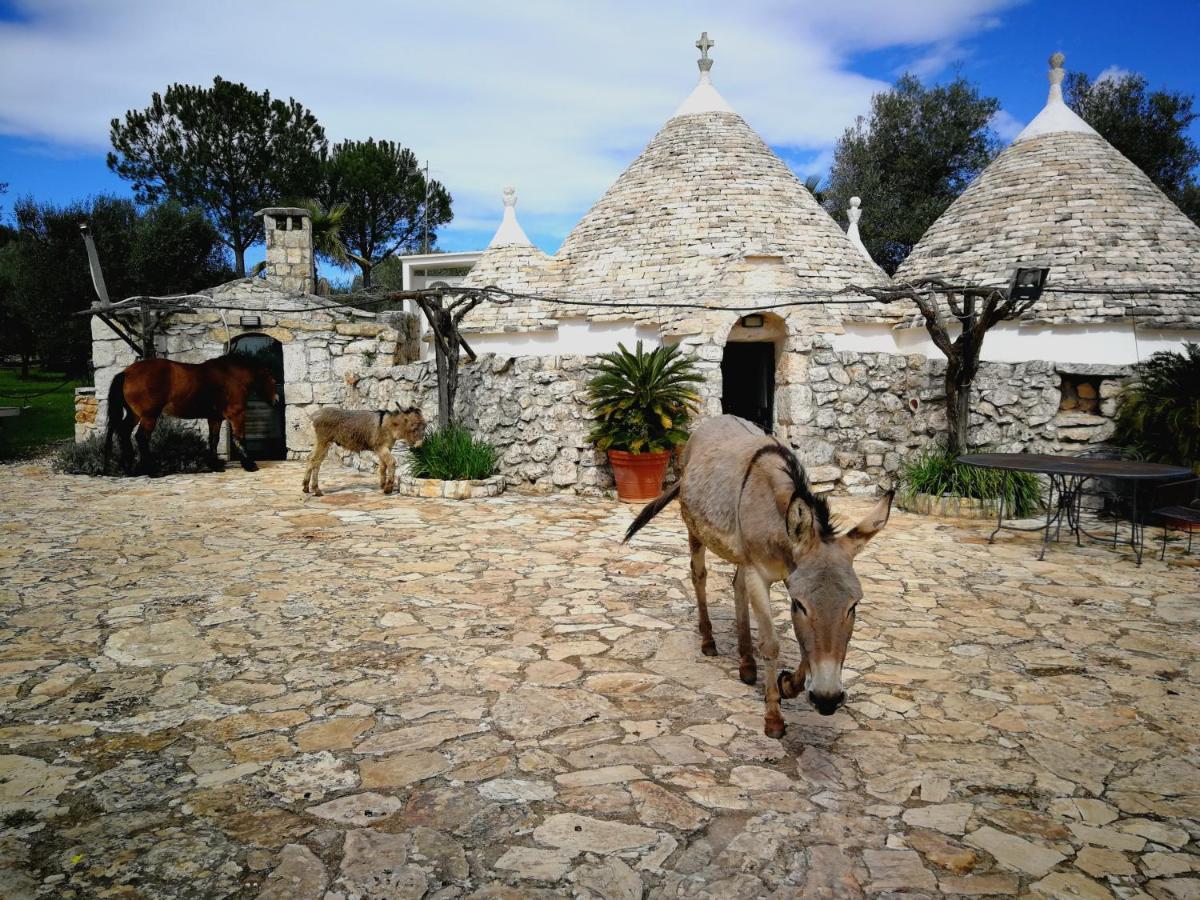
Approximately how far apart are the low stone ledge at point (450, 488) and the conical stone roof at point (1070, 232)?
960 centimetres

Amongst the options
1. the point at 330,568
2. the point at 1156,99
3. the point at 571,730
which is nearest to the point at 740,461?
the point at 571,730

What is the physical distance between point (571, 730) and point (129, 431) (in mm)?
12366

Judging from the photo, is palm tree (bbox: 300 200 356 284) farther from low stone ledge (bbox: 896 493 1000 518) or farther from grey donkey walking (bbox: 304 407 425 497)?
low stone ledge (bbox: 896 493 1000 518)

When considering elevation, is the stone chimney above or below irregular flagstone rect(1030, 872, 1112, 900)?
above

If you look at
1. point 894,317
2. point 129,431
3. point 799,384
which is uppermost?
point 894,317

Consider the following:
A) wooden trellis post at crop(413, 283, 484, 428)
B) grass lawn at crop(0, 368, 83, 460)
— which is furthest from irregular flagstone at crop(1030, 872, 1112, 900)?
grass lawn at crop(0, 368, 83, 460)

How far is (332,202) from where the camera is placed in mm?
37125

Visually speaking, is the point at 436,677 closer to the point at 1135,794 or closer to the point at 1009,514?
the point at 1135,794

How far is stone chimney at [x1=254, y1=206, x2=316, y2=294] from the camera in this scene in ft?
59.4

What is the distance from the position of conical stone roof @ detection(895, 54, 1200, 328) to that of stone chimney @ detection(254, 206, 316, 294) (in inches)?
570

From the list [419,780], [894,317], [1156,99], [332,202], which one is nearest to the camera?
[419,780]

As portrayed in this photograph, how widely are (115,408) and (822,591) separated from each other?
1325 cm

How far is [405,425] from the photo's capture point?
35.9 feet

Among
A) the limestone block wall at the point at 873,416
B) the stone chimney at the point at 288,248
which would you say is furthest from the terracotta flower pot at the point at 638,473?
the stone chimney at the point at 288,248
